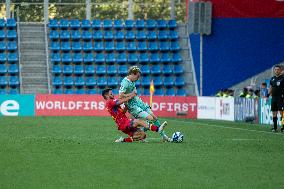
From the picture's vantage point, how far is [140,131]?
73.2 feet

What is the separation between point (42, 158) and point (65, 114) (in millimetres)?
27412

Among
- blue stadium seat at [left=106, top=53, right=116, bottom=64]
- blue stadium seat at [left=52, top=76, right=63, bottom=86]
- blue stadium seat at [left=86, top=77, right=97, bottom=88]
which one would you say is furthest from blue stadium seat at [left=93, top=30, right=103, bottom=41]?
blue stadium seat at [left=52, top=76, right=63, bottom=86]

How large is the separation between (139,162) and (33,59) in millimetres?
33475

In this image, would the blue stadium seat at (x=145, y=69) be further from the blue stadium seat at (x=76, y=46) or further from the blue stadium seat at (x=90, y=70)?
the blue stadium seat at (x=76, y=46)

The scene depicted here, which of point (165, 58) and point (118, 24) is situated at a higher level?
point (118, 24)

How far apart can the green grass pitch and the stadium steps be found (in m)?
22.9

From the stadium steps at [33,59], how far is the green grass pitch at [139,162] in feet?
75.1

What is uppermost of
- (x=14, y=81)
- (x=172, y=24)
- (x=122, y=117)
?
(x=172, y=24)

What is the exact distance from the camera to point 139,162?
15883mm

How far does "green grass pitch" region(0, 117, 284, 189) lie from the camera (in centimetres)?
1263

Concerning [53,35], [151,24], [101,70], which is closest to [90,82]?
[101,70]

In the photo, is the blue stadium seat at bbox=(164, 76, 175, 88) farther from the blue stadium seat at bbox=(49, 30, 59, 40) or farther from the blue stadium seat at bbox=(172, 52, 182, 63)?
the blue stadium seat at bbox=(49, 30, 59, 40)

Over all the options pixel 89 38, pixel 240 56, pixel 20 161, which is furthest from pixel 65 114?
pixel 20 161

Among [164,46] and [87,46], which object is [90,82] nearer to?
[87,46]
